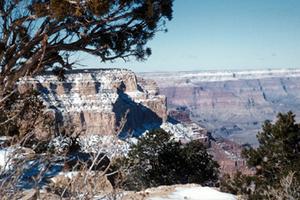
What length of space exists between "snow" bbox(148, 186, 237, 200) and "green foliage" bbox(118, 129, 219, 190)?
1293 centimetres

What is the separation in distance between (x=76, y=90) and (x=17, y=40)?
14013 centimetres

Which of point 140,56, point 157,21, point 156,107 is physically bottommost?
point 156,107

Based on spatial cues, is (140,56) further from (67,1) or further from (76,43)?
(67,1)

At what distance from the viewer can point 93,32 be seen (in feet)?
41.9

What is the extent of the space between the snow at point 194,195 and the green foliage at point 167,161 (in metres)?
12.9

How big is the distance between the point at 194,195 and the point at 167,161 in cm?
1527

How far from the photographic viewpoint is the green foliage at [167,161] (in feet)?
95.1

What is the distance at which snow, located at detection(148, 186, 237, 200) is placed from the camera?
1414 centimetres

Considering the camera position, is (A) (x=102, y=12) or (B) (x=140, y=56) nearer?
(A) (x=102, y=12)

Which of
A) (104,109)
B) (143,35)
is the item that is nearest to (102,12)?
(143,35)

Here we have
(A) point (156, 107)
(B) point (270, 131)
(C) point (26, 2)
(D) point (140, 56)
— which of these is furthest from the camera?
(A) point (156, 107)

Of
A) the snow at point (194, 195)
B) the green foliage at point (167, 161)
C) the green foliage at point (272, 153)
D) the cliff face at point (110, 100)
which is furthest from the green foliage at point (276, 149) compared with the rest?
the cliff face at point (110, 100)

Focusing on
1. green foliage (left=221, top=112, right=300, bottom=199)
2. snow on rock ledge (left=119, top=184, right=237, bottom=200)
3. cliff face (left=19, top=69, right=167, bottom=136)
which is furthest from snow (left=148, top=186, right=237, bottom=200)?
cliff face (left=19, top=69, right=167, bottom=136)

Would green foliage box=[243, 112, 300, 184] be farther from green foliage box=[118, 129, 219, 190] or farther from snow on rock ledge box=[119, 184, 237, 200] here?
green foliage box=[118, 129, 219, 190]
